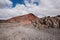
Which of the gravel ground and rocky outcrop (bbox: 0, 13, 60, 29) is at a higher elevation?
rocky outcrop (bbox: 0, 13, 60, 29)

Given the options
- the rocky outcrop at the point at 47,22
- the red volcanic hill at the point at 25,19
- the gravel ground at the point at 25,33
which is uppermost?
the red volcanic hill at the point at 25,19

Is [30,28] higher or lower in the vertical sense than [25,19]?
lower

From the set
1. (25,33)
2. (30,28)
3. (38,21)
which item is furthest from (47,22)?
(25,33)

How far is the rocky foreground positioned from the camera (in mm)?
2211

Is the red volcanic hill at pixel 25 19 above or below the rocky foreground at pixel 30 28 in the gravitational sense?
above

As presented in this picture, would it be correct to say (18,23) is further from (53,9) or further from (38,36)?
(53,9)

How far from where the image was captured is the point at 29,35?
2217 millimetres

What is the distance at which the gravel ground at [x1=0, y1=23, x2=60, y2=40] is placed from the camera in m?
2.20

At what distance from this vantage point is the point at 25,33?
2.24 meters

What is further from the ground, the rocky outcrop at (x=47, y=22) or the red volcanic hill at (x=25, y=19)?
the red volcanic hill at (x=25, y=19)

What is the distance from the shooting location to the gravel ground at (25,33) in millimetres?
2203

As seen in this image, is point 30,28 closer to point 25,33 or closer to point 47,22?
point 25,33

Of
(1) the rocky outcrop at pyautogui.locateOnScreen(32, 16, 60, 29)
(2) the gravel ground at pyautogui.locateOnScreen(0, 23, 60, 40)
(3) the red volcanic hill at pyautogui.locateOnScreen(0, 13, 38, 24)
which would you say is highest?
(3) the red volcanic hill at pyautogui.locateOnScreen(0, 13, 38, 24)

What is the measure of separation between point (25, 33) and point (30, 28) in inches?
5.2
